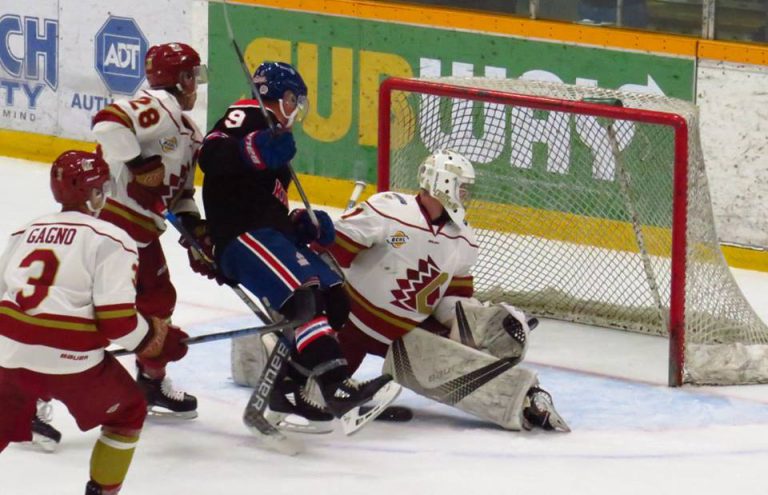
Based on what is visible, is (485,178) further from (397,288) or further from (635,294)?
(397,288)

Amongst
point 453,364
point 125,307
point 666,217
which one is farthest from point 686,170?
point 125,307

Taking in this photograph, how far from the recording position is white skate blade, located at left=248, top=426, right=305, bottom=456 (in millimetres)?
4996

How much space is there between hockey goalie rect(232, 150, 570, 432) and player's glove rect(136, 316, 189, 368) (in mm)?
774

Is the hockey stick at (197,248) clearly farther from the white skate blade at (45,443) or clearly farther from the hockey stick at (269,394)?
the white skate blade at (45,443)

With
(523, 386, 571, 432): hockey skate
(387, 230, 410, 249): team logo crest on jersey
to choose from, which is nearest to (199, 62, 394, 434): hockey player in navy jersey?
(387, 230, 410, 249): team logo crest on jersey

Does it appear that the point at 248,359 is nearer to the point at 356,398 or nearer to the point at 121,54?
the point at 356,398

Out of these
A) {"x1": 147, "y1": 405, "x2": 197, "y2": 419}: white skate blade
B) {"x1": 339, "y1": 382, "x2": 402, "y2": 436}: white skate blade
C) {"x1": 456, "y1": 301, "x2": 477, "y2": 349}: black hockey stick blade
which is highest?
{"x1": 456, "y1": 301, "x2": 477, "y2": 349}: black hockey stick blade

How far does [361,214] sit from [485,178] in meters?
1.50

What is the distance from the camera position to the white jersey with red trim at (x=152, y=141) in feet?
16.4

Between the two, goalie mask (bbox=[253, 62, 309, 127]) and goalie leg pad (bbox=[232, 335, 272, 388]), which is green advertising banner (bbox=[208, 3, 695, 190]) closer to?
goalie leg pad (bbox=[232, 335, 272, 388])

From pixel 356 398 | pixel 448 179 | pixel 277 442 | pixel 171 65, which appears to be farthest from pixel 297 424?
pixel 171 65

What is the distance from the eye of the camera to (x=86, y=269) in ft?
13.5

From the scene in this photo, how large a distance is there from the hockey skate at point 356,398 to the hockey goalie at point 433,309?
0.32 m

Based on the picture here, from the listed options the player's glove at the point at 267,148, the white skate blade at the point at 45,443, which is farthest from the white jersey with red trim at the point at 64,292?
the white skate blade at the point at 45,443
